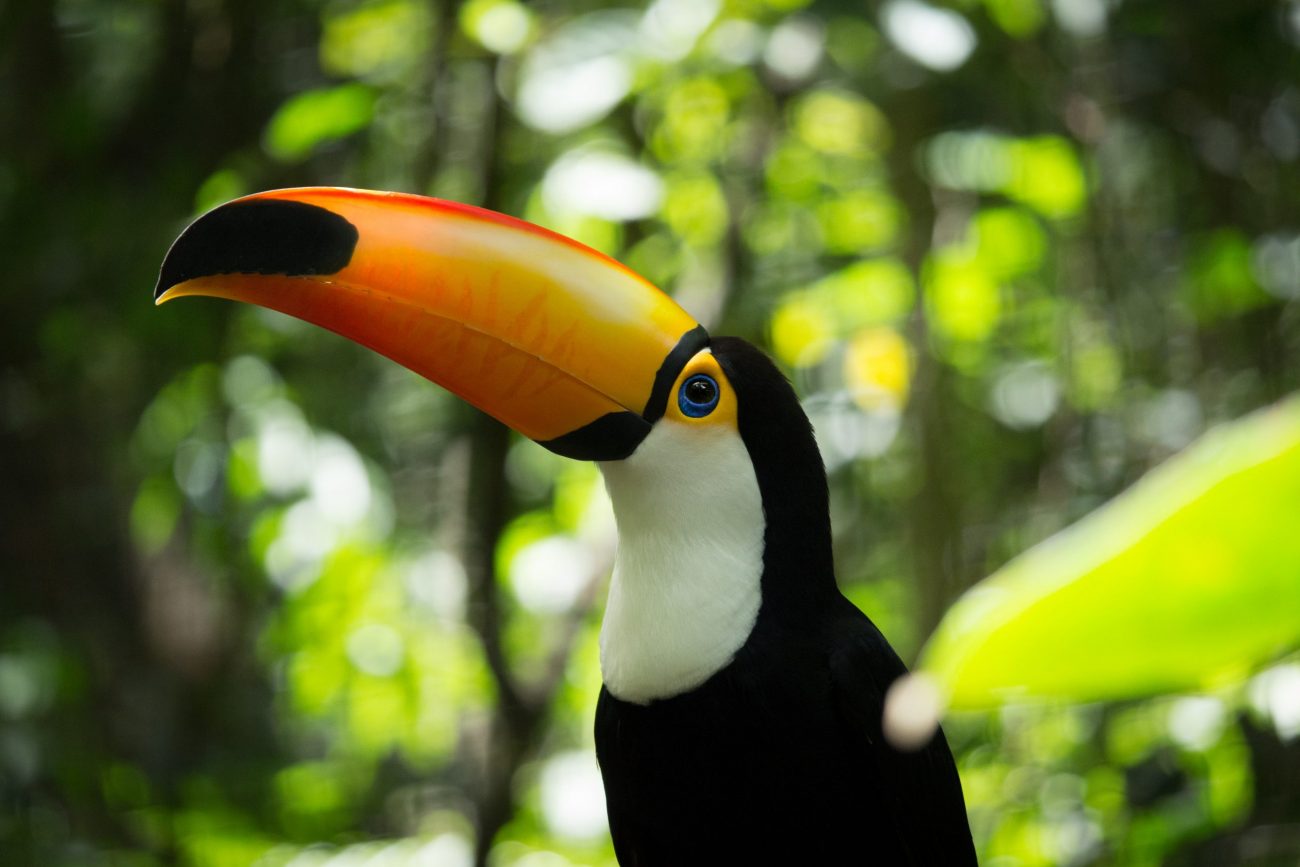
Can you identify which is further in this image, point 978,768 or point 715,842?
point 978,768

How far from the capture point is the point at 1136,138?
333 cm

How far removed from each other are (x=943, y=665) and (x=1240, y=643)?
0.20 feet

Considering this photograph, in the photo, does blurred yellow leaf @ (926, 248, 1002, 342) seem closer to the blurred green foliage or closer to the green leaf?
the blurred green foliage

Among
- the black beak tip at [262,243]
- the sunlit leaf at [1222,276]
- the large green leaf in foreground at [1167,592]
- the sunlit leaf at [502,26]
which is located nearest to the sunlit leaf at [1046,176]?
A: the sunlit leaf at [1222,276]

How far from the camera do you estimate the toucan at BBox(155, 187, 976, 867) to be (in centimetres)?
170

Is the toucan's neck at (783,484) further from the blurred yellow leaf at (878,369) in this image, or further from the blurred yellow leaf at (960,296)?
the blurred yellow leaf at (878,369)

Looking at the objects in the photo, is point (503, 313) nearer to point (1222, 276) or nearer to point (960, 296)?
point (1222, 276)

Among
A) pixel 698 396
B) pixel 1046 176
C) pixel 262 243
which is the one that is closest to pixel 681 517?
pixel 698 396

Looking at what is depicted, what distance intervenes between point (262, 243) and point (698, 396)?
1.92ft

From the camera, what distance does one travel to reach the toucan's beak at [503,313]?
5.47 ft

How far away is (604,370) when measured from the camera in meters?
1.74

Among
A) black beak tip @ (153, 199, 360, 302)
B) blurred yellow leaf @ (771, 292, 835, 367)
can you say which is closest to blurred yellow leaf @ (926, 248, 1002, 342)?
blurred yellow leaf @ (771, 292, 835, 367)

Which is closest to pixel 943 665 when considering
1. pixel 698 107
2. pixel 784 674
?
pixel 784 674

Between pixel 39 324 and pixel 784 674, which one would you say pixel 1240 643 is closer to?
pixel 784 674
